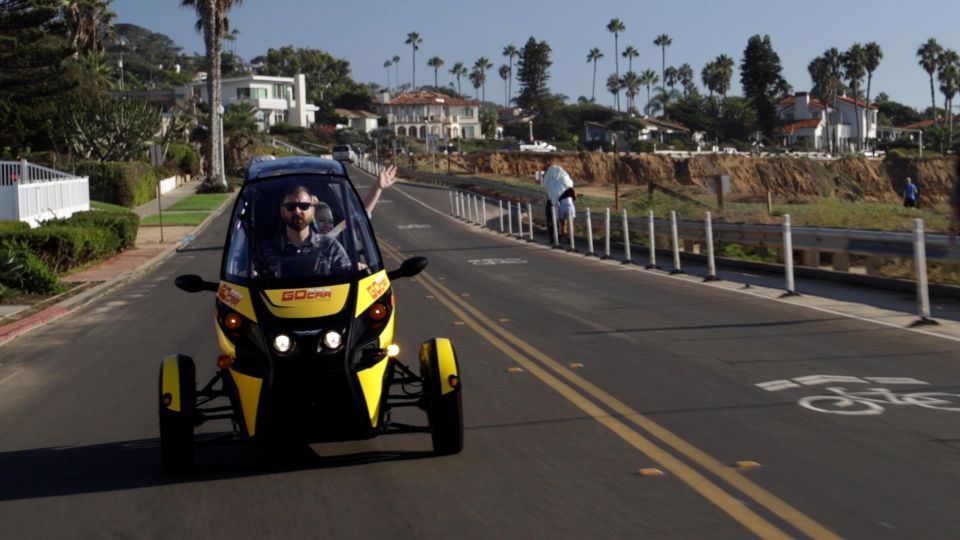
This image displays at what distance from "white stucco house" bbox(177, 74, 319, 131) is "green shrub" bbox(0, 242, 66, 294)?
11865 centimetres

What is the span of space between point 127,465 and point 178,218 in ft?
146

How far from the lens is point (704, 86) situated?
15950 cm

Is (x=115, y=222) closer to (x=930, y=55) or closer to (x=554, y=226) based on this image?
(x=554, y=226)

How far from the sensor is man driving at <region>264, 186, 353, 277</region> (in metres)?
7.52

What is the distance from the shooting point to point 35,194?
38281 mm

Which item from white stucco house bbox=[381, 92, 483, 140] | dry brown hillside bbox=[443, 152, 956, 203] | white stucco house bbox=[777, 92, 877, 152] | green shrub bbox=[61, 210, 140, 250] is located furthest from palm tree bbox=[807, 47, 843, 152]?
green shrub bbox=[61, 210, 140, 250]

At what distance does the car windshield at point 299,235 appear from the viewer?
746 cm

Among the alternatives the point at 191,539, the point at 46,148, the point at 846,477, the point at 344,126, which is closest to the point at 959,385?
the point at 846,477

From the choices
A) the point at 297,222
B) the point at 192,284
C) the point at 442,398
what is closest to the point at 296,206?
the point at 297,222

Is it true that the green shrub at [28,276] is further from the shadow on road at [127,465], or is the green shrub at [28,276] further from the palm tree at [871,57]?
the palm tree at [871,57]

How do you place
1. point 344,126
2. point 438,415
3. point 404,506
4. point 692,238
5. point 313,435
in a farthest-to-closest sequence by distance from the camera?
1. point 344,126
2. point 692,238
3. point 438,415
4. point 313,435
5. point 404,506

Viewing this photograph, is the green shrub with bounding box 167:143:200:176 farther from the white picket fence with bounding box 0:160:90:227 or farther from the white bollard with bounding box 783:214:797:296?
the white bollard with bounding box 783:214:797:296

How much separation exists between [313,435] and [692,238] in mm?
19760

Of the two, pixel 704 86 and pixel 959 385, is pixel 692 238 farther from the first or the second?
pixel 704 86
